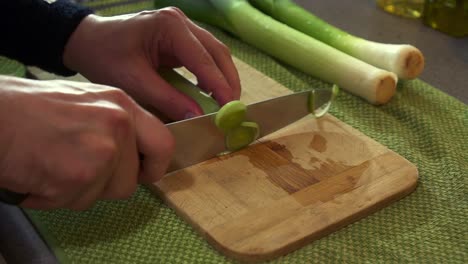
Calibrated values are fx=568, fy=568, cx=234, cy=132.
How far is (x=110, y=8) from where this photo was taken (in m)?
1.17

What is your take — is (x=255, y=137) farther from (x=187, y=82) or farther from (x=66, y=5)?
(x=66, y=5)

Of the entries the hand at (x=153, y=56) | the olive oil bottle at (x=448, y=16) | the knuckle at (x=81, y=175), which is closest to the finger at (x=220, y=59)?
the hand at (x=153, y=56)

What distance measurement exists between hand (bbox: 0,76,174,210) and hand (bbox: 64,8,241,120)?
19 centimetres

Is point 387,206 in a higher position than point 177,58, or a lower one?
lower

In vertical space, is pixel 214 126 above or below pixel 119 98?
below

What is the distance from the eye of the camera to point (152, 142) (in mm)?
579

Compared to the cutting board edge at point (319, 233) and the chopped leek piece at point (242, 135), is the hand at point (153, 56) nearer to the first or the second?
the chopped leek piece at point (242, 135)

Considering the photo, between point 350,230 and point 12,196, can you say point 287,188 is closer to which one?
point 350,230

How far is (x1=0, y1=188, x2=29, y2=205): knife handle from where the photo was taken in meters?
0.53

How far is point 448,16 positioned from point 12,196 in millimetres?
949

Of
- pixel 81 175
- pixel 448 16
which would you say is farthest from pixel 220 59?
pixel 448 16

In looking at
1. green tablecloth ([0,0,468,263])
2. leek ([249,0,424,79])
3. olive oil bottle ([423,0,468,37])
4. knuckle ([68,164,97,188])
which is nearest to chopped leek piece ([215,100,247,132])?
green tablecloth ([0,0,468,263])

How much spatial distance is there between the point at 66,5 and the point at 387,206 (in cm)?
54

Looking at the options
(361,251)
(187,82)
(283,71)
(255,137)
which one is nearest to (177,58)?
(187,82)
